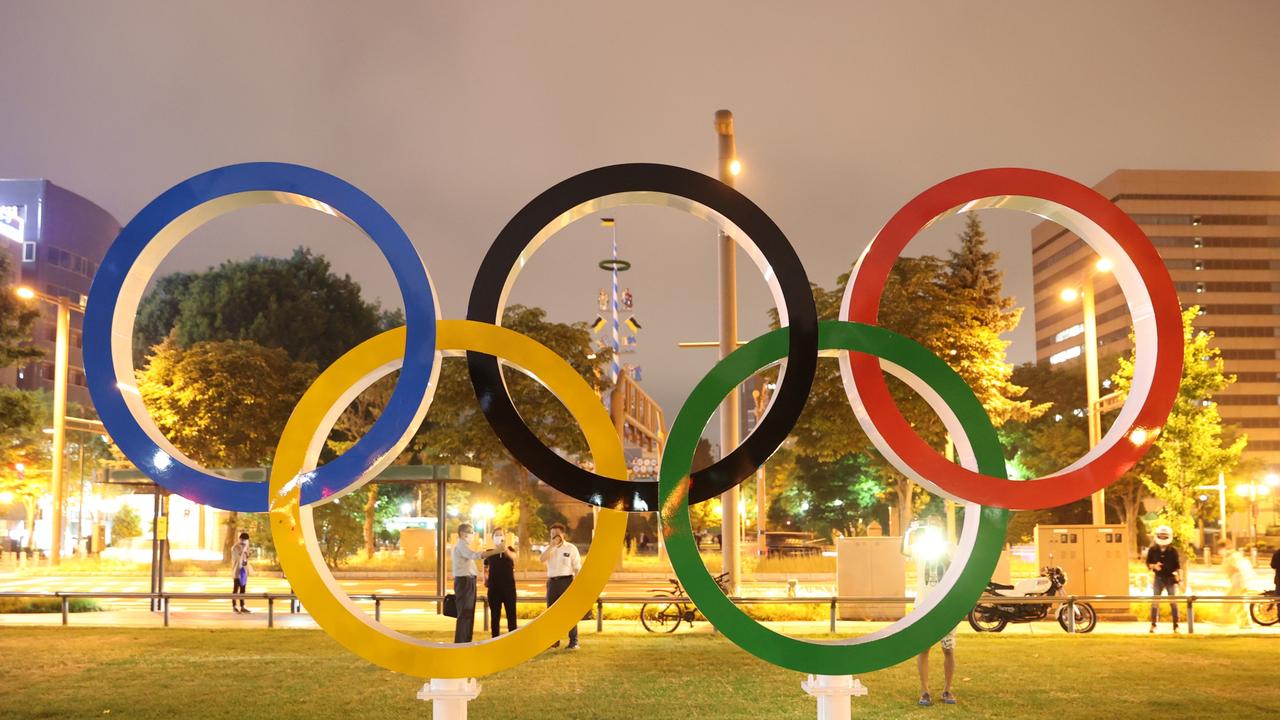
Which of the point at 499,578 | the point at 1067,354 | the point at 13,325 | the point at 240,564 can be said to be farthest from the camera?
the point at 1067,354

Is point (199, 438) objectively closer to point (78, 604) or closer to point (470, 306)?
point (78, 604)

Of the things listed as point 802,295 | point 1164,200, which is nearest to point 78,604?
point 802,295

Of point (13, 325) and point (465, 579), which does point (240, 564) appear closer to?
point (13, 325)

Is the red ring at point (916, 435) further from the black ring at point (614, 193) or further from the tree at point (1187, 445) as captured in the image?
the tree at point (1187, 445)

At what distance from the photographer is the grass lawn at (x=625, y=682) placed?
10.7m

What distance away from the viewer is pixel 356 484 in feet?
26.9

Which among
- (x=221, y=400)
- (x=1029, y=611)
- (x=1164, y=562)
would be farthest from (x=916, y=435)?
(x=221, y=400)

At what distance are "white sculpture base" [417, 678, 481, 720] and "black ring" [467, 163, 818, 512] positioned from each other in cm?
186

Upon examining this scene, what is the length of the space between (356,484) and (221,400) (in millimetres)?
29314

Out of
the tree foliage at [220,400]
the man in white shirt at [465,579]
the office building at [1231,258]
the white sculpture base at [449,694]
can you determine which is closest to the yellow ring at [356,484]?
the white sculpture base at [449,694]

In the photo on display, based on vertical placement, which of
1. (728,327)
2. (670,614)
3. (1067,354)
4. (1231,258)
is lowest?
(670,614)

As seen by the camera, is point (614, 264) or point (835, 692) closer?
point (835, 692)

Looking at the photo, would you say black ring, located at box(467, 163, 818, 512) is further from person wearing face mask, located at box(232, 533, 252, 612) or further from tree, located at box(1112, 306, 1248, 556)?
tree, located at box(1112, 306, 1248, 556)

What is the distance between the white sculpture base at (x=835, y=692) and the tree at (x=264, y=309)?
39560 mm
